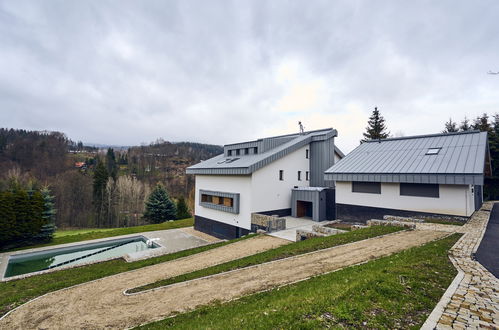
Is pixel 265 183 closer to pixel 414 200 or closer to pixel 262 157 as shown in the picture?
pixel 262 157

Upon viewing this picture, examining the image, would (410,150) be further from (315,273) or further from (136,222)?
Answer: (136,222)

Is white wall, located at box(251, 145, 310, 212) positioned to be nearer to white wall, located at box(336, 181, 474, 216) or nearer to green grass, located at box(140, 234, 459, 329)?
white wall, located at box(336, 181, 474, 216)

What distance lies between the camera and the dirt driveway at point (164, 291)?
618 cm

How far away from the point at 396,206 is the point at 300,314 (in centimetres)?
1386

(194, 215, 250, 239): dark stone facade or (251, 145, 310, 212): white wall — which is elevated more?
(251, 145, 310, 212): white wall

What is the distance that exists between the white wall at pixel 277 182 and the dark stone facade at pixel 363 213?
461 cm

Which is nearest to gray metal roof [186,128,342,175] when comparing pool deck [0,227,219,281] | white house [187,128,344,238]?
white house [187,128,344,238]

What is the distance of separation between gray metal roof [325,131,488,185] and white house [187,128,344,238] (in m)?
3.19

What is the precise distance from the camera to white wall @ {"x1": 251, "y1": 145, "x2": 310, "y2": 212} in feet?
60.9

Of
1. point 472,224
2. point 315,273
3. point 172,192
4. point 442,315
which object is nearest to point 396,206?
point 472,224

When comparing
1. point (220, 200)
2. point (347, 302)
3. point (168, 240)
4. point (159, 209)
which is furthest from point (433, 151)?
point (159, 209)

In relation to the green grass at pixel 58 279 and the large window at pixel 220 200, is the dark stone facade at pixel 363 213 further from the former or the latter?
the green grass at pixel 58 279

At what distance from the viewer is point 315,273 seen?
7094 mm

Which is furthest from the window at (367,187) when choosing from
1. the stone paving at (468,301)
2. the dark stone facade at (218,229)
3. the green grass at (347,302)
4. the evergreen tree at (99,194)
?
the evergreen tree at (99,194)
